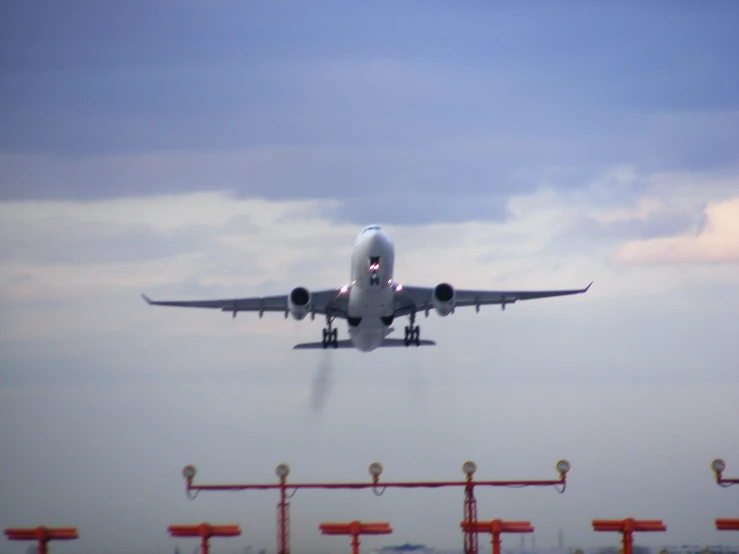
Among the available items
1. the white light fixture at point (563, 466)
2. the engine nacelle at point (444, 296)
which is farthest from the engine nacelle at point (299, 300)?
the white light fixture at point (563, 466)

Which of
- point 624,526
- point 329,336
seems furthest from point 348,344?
point 624,526

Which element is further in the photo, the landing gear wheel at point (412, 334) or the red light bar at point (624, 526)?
the landing gear wheel at point (412, 334)

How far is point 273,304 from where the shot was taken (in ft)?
251

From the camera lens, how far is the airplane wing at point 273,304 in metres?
73.1

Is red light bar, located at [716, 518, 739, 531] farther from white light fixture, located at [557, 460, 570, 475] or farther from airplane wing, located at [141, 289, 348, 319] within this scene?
airplane wing, located at [141, 289, 348, 319]

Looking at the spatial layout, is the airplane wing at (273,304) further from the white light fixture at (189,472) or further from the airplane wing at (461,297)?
the white light fixture at (189,472)

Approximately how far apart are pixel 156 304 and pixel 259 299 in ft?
20.9

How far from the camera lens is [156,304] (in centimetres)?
7656

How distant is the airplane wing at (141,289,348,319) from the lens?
73062 mm

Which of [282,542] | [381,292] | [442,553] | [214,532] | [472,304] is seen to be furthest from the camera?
[472,304]

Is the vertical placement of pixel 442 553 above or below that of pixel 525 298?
below

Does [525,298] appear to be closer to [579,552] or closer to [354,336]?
[354,336]

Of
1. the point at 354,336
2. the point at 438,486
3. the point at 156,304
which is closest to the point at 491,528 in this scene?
the point at 438,486

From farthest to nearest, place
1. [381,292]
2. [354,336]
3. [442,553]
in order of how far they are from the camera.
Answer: [354,336] < [381,292] < [442,553]
